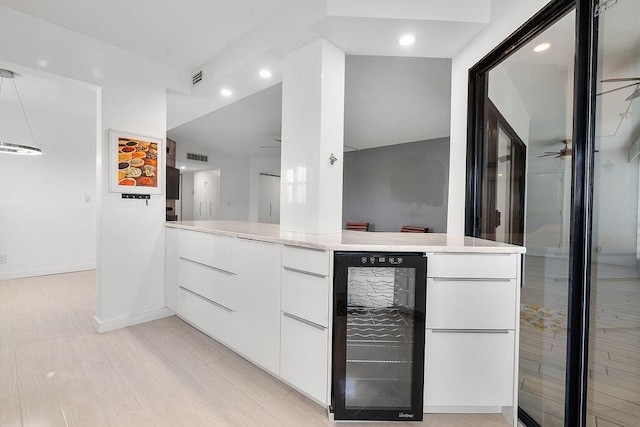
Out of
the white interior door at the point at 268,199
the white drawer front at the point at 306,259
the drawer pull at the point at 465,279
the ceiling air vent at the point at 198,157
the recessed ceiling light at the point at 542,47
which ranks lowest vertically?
the drawer pull at the point at 465,279

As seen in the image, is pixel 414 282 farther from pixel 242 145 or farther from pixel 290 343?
pixel 242 145

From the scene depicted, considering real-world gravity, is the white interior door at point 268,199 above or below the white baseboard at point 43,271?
above

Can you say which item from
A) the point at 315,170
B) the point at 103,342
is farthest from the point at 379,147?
the point at 103,342

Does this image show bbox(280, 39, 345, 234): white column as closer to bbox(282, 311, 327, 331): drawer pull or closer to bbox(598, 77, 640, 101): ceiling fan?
bbox(282, 311, 327, 331): drawer pull

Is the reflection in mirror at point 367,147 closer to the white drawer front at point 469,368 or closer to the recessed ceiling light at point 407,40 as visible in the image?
the recessed ceiling light at point 407,40

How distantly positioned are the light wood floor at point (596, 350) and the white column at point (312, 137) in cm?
145

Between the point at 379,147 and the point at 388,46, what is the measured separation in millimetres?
5495

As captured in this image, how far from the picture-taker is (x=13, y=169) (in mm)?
4266

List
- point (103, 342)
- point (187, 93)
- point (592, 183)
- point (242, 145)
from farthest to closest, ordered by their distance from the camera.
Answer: point (242, 145), point (187, 93), point (103, 342), point (592, 183)

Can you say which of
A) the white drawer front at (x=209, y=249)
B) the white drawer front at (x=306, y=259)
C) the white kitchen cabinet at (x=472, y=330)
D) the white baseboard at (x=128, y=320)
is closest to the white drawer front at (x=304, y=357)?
the white drawer front at (x=306, y=259)

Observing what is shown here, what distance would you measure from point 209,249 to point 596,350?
8.40ft

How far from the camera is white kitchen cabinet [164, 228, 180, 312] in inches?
114

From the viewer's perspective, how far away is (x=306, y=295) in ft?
5.54

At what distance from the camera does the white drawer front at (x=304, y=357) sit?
1.62 meters
